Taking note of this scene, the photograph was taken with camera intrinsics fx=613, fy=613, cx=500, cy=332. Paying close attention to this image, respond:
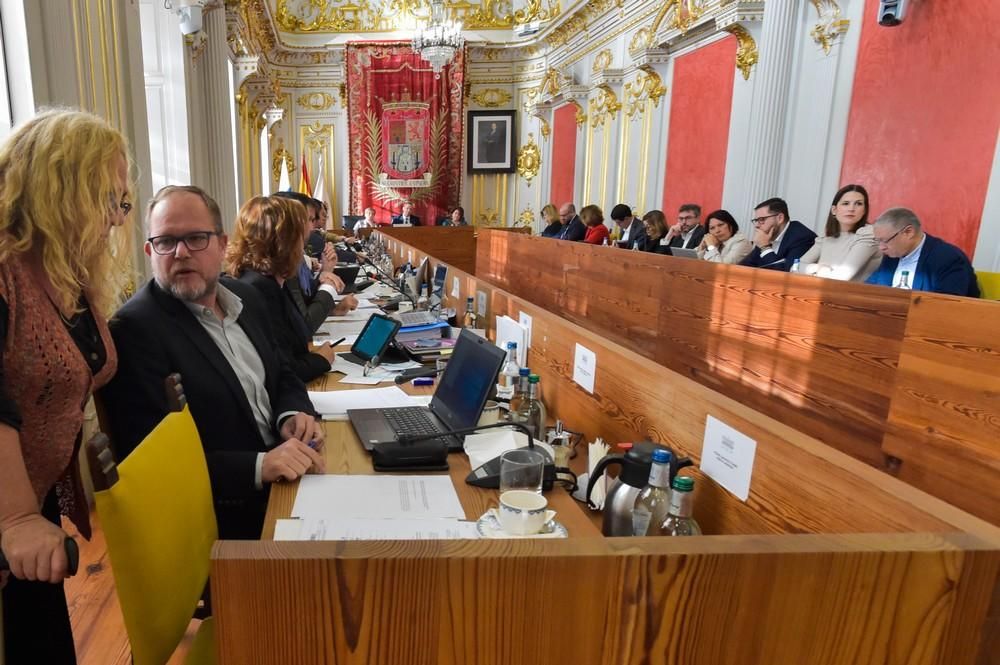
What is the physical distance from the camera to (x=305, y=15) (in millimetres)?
11742

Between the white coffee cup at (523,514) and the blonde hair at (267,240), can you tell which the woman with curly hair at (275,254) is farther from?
the white coffee cup at (523,514)

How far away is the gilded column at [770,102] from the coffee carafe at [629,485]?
471 cm

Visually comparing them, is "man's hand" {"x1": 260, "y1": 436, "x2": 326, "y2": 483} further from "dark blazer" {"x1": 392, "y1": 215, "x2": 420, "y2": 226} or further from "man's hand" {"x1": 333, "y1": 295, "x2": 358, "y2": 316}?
"dark blazer" {"x1": 392, "y1": 215, "x2": 420, "y2": 226}

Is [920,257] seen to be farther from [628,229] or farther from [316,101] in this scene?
[316,101]

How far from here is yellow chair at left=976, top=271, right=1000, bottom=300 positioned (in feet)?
10.8

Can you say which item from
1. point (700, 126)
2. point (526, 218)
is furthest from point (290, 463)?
point (526, 218)

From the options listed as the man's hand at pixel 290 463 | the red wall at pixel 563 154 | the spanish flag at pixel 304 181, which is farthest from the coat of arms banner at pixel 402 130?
the man's hand at pixel 290 463

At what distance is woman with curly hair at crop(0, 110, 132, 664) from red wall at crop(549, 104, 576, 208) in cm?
924

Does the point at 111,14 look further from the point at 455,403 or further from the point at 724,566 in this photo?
the point at 724,566

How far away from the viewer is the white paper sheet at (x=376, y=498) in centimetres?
123

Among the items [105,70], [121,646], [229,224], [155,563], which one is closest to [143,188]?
[105,70]

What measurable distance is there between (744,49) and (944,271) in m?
3.31

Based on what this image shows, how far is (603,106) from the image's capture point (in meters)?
8.73

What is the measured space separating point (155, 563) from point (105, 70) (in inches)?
116
